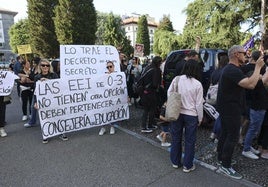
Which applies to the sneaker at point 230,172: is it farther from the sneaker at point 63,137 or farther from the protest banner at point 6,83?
the protest banner at point 6,83

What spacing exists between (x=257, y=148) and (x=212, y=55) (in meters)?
3.56

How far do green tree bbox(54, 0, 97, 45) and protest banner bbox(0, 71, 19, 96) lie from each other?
88.9 feet

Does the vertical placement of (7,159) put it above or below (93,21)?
below

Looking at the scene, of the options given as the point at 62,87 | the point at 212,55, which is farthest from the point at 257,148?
the point at 62,87

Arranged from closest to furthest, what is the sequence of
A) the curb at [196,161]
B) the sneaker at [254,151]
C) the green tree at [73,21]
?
1. the curb at [196,161]
2. the sneaker at [254,151]
3. the green tree at [73,21]

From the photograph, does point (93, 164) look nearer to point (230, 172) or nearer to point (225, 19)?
point (230, 172)

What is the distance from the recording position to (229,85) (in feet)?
12.0

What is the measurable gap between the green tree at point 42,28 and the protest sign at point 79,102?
33.3m

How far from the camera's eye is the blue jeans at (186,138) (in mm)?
3857

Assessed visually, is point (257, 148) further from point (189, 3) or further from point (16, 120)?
point (189, 3)

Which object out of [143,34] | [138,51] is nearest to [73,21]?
[138,51]

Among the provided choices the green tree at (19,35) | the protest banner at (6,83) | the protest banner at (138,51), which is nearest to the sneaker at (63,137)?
the protest banner at (6,83)

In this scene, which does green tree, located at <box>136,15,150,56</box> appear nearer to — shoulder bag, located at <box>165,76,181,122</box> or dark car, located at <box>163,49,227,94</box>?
dark car, located at <box>163,49,227,94</box>

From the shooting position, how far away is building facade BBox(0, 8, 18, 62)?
226 feet
